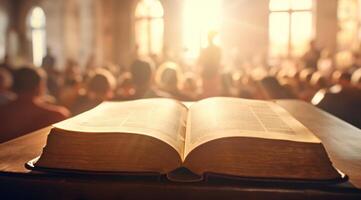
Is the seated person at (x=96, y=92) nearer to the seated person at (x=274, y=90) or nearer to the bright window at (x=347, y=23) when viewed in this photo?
the seated person at (x=274, y=90)

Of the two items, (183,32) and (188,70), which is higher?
(183,32)

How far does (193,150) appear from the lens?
105 cm

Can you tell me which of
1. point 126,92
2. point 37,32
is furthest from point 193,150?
point 37,32

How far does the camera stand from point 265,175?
1006 mm

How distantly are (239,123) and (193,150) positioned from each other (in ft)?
0.66

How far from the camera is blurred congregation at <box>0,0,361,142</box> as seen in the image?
3.77 metres

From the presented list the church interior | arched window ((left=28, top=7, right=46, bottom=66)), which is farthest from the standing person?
arched window ((left=28, top=7, right=46, bottom=66))

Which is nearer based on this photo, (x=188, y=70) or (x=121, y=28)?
(x=188, y=70)

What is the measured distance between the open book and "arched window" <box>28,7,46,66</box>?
1949cm

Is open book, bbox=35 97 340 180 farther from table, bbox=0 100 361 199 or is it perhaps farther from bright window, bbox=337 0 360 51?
bright window, bbox=337 0 360 51

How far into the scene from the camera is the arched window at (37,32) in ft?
65.4

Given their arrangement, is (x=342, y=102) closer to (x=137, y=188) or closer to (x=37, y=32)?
(x=137, y=188)

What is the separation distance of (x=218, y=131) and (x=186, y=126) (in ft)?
0.91

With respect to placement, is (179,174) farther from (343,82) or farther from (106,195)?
(343,82)
